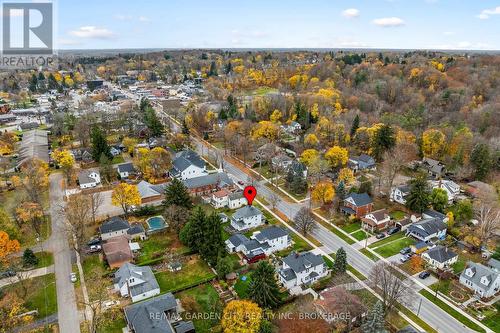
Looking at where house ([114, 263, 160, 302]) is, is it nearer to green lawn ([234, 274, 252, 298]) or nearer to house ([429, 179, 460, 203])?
green lawn ([234, 274, 252, 298])

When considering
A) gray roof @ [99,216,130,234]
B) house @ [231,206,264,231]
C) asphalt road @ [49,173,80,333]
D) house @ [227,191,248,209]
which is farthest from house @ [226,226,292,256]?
asphalt road @ [49,173,80,333]

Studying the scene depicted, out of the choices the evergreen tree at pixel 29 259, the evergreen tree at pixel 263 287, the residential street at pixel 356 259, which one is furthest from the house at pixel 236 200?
the evergreen tree at pixel 29 259

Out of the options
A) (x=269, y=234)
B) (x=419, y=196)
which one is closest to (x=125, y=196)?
(x=269, y=234)

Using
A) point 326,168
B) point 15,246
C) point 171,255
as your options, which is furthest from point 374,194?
point 15,246

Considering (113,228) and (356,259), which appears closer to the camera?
(356,259)

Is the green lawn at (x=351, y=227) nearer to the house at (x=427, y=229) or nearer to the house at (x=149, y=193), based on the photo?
the house at (x=427, y=229)

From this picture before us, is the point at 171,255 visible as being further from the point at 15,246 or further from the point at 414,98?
the point at 414,98

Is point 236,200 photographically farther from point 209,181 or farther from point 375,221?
point 375,221
